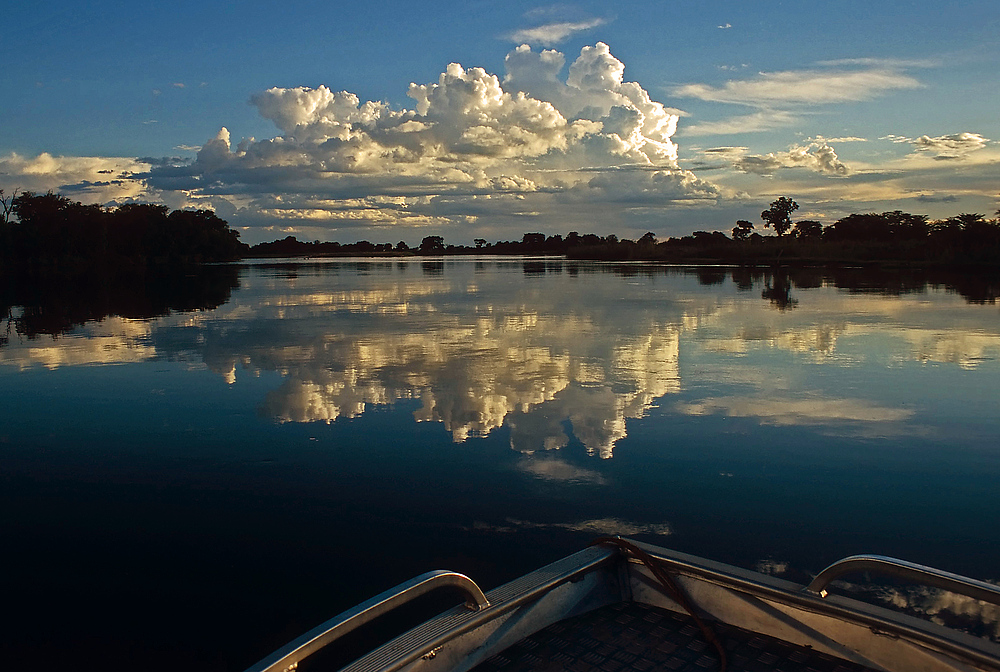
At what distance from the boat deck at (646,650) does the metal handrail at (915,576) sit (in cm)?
31

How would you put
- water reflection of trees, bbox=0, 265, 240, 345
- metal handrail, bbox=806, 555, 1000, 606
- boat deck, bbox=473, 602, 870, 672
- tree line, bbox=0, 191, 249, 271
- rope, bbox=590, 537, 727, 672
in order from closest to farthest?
metal handrail, bbox=806, 555, 1000, 606
boat deck, bbox=473, 602, 870, 672
rope, bbox=590, 537, 727, 672
water reflection of trees, bbox=0, 265, 240, 345
tree line, bbox=0, 191, 249, 271

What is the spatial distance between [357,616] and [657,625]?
1435 millimetres

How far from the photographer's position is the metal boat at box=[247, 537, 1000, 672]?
2.76 m

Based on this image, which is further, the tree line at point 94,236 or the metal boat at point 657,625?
the tree line at point 94,236

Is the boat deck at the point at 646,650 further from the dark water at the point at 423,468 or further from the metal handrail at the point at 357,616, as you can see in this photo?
the dark water at the point at 423,468

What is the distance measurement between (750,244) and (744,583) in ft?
238

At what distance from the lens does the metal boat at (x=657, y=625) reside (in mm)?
2762

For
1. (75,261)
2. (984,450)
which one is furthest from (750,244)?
(984,450)

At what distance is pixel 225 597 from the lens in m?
4.30

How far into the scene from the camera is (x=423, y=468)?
6387mm

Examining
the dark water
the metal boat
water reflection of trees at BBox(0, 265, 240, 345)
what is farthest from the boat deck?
water reflection of trees at BBox(0, 265, 240, 345)

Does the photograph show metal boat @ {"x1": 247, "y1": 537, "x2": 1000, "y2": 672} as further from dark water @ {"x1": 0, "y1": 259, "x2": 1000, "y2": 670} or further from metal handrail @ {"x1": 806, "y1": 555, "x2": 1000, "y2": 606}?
dark water @ {"x1": 0, "y1": 259, "x2": 1000, "y2": 670}

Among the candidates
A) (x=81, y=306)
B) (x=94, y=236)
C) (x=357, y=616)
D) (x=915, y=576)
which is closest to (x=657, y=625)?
(x=915, y=576)

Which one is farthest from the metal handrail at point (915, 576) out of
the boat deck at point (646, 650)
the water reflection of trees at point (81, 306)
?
the water reflection of trees at point (81, 306)
